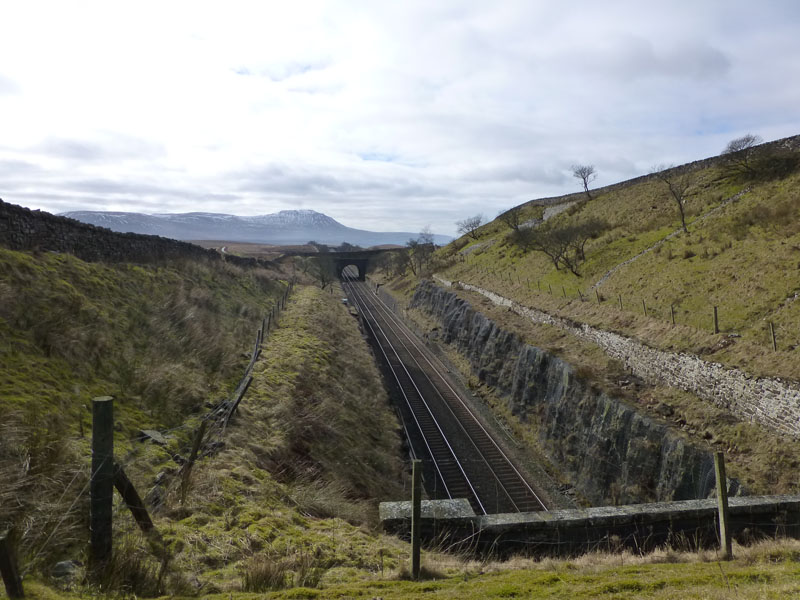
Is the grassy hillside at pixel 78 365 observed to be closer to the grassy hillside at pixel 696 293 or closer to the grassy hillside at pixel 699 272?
the grassy hillside at pixel 696 293

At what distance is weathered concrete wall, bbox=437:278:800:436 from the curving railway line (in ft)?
21.8

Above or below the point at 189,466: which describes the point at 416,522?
below

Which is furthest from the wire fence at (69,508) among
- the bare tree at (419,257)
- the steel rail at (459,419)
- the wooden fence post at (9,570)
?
the bare tree at (419,257)

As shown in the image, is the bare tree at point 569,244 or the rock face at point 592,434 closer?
the rock face at point 592,434

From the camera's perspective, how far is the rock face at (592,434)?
486 inches

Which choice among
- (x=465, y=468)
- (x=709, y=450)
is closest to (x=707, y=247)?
(x=709, y=450)

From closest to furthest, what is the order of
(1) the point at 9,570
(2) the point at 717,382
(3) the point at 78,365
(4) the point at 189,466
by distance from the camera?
1. (1) the point at 9,570
2. (4) the point at 189,466
3. (3) the point at 78,365
4. (2) the point at 717,382

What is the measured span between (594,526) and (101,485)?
7.52 meters

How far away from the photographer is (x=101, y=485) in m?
4.46

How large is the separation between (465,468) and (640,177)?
52821 mm

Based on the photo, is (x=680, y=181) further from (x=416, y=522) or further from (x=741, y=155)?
(x=416, y=522)

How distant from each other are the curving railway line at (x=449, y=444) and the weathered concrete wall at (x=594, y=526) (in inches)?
307

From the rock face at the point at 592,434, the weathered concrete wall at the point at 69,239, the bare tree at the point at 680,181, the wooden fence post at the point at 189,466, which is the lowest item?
the rock face at the point at 592,434

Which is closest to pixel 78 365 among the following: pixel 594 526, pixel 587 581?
pixel 587 581
